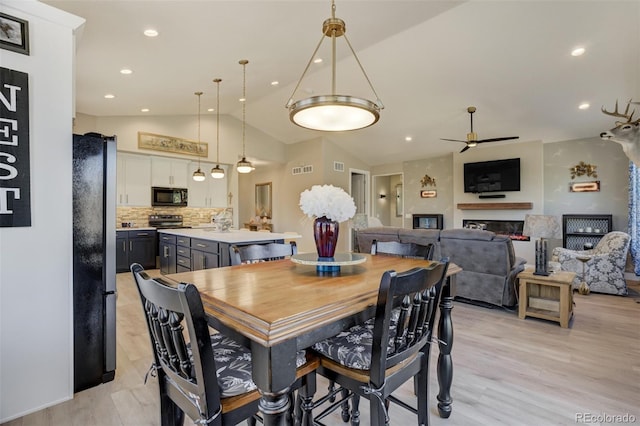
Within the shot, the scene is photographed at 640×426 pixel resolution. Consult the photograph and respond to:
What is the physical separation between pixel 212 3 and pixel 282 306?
3029 millimetres

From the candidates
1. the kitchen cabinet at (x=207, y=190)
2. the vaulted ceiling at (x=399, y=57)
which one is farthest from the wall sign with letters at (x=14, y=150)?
the kitchen cabinet at (x=207, y=190)

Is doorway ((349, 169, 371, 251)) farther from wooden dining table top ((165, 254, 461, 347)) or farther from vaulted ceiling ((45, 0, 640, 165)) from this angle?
wooden dining table top ((165, 254, 461, 347))

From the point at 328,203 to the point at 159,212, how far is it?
6.22 m

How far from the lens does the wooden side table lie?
3.19 meters

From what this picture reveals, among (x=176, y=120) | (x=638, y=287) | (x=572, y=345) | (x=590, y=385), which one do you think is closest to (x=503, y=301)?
(x=572, y=345)

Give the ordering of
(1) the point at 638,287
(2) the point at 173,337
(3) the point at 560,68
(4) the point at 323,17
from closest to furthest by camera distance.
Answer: (2) the point at 173,337 < (4) the point at 323,17 < (3) the point at 560,68 < (1) the point at 638,287

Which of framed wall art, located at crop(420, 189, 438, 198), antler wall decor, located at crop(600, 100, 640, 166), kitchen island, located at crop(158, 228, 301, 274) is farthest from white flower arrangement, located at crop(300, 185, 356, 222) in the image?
framed wall art, located at crop(420, 189, 438, 198)

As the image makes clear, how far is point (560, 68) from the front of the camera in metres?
4.52

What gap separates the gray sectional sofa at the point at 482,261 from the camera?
143 inches

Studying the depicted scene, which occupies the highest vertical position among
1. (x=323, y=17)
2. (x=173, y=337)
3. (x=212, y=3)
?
(x=323, y=17)

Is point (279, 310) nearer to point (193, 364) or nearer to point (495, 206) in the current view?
point (193, 364)

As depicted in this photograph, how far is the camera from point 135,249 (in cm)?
612

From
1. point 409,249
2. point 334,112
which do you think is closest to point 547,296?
point 409,249

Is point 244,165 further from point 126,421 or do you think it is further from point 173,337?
point 173,337
